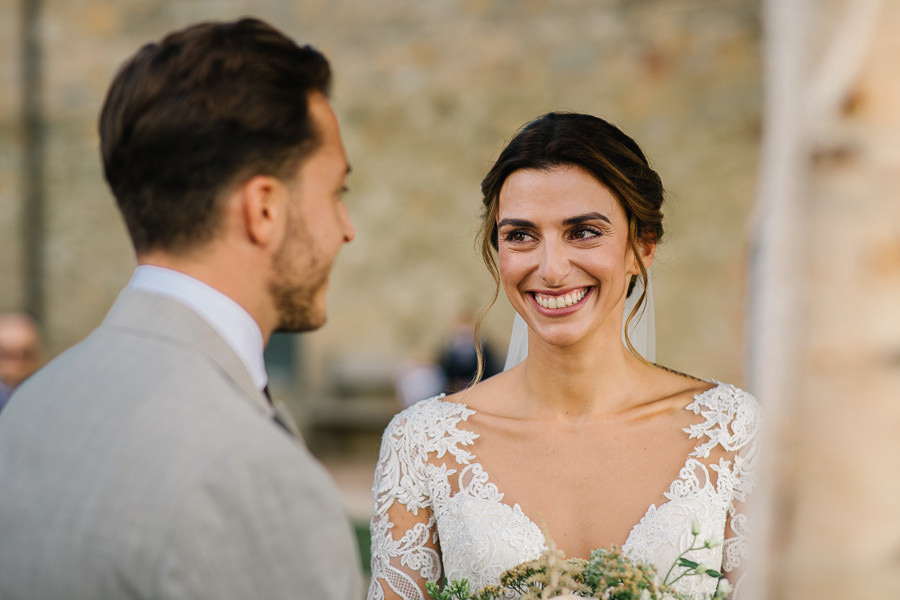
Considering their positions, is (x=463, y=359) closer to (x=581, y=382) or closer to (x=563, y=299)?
(x=581, y=382)

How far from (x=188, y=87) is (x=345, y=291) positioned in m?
11.3

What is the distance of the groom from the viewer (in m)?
1.36

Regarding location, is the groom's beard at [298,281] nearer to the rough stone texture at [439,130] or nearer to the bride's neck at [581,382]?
the bride's neck at [581,382]

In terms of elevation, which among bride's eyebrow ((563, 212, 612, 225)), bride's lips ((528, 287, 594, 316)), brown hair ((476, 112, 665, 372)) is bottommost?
bride's lips ((528, 287, 594, 316))

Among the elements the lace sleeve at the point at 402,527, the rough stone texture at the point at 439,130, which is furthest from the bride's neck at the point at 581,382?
the rough stone texture at the point at 439,130

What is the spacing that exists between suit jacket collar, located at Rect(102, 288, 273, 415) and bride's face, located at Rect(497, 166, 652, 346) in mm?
1325

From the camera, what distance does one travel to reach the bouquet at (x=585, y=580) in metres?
2.30

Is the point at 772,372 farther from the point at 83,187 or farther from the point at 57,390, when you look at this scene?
the point at 83,187

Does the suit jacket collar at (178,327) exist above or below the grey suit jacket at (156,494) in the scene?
above

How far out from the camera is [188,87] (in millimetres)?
1530

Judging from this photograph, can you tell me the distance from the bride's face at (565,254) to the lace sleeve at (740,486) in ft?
1.70

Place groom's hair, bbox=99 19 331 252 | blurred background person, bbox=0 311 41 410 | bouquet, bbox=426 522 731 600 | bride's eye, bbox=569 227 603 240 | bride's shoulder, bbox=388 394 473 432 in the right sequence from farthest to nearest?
blurred background person, bbox=0 311 41 410, bride's shoulder, bbox=388 394 473 432, bride's eye, bbox=569 227 603 240, bouquet, bbox=426 522 731 600, groom's hair, bbox=99 19 331 252

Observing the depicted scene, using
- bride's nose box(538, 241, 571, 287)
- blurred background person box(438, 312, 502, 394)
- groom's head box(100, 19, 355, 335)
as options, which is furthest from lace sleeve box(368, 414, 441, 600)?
blurred background person box(438, 312, 502, 394)

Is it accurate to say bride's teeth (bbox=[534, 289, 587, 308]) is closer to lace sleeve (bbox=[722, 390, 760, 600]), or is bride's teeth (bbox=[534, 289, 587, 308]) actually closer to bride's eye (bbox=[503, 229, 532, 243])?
bride's eye (bbox=[503, 229, 532, 243])
